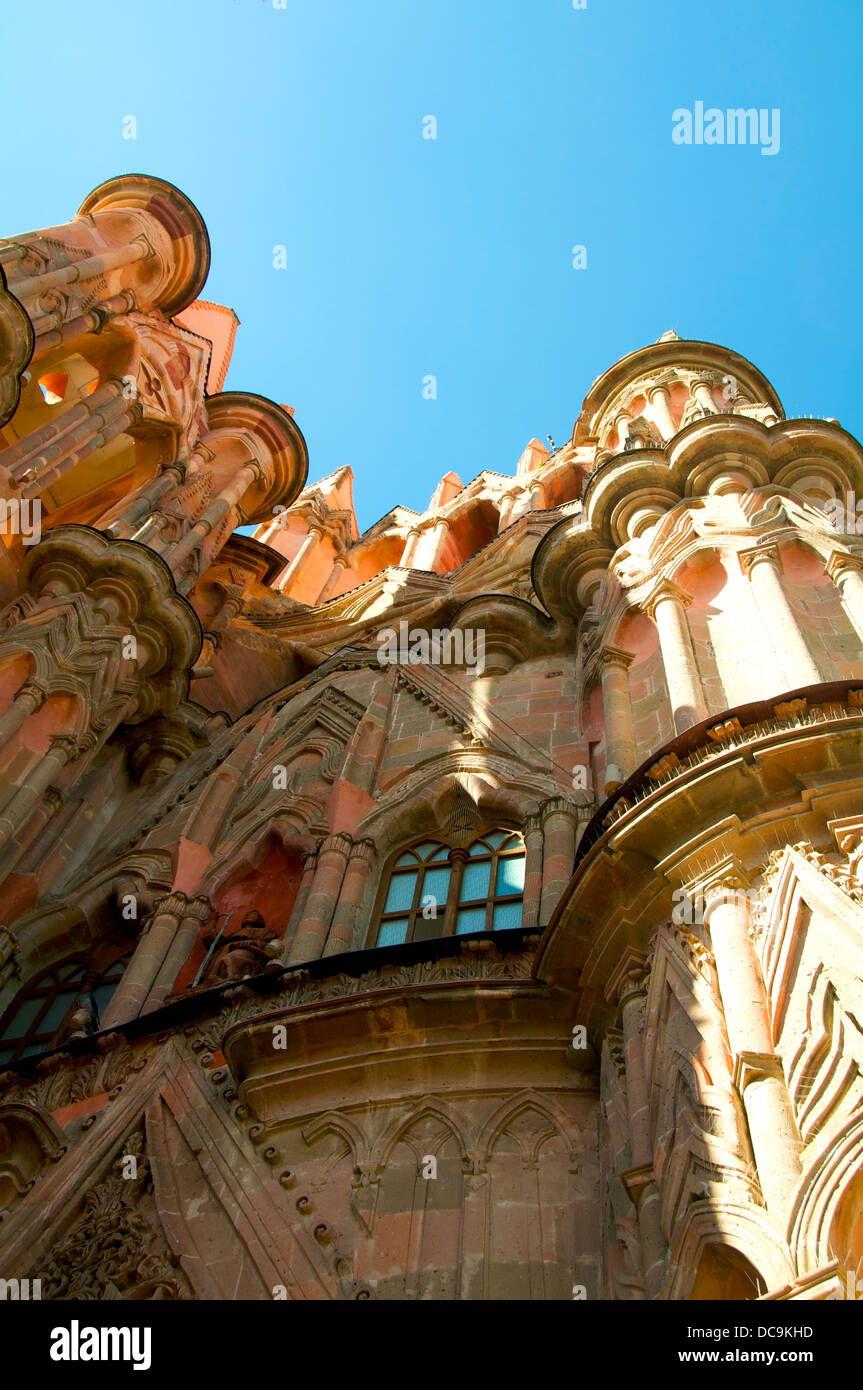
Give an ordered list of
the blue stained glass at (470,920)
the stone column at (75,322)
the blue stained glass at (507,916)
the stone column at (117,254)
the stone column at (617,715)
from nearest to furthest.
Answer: the stone column at (617,715), the blue stained glass at (507,916), the blue stained glass at (470,920), the stone column at (75,322), the stone column at (117,254)

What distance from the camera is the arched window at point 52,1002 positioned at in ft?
50.0

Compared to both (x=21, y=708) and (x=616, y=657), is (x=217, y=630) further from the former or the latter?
(x=616, y=657)

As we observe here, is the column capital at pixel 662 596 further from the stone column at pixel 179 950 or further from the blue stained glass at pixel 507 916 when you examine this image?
the stone column at pixel 179 950

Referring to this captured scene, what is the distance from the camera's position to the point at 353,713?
20031mm

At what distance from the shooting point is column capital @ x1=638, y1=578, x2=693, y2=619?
49.9ft

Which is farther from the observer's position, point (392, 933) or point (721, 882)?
point (392, 933)

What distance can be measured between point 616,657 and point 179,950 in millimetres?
6129

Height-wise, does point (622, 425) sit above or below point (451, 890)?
above

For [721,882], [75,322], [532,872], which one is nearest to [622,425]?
[75,322]

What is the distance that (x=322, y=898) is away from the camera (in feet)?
47.0

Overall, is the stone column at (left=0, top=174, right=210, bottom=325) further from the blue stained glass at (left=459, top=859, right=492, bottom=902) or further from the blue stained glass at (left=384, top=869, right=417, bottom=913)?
the blue stained glass at (left=459, top=859, right=492, bottom=902)

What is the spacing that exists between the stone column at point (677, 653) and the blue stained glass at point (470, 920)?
10.0 ft

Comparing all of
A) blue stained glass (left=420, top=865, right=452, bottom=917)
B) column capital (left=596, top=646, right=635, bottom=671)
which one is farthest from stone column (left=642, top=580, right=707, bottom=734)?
blue stained glass (left=420, top=865, right=452, bottom=917)

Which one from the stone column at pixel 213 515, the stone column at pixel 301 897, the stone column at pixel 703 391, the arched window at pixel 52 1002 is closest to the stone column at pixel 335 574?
the stone column at pixel 213 515
